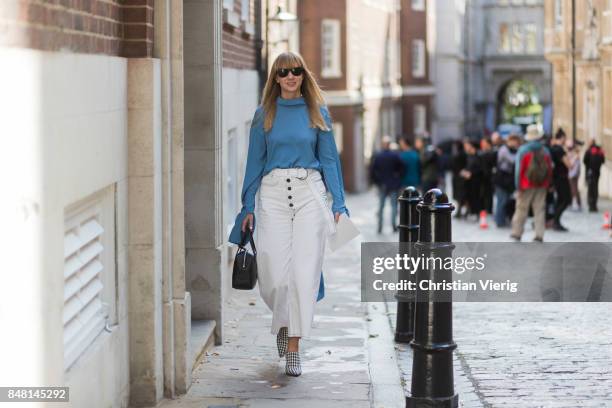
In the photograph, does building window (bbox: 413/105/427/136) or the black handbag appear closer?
the black handbag

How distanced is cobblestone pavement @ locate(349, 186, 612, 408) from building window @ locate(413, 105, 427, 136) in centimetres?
4837

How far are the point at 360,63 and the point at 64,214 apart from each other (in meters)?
41.6

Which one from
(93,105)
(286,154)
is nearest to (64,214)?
(93,105)

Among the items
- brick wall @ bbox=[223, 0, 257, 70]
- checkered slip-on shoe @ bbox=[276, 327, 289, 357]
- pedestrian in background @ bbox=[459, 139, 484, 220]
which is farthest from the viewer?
pedestrian in background @ bbox=[459, 139, 484, 220]

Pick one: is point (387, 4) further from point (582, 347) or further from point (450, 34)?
point (582, 347)

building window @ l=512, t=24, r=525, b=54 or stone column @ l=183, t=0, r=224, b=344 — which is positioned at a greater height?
building window @ l=512, t=24, r=525, b=54

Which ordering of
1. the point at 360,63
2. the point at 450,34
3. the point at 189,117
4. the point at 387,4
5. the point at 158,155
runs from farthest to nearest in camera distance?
the point at 450,34, the point at 387,4, the point at 360,63, the point at 189,117, the point at 158,155

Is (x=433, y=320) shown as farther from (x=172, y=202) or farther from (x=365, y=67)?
(x=365, y=67)

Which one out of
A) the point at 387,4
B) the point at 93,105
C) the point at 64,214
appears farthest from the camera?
the point at 387,4

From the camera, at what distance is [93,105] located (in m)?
6.20

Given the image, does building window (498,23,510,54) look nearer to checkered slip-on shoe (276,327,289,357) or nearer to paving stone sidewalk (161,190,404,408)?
paving stone sidewalk (161,190,404,408)

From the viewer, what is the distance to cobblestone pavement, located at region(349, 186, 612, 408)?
26.3ft

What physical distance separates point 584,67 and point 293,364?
34.4 meters

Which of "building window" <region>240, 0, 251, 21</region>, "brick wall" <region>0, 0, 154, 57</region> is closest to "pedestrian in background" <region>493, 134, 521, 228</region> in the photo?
"building window" <region>240, 0, 251, 21</region>
